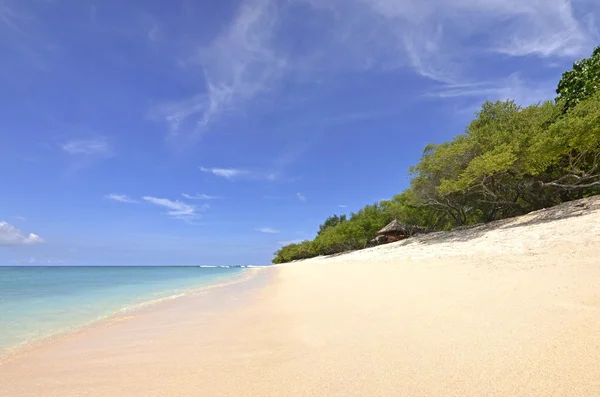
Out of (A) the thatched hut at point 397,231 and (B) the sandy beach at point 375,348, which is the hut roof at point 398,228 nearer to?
(A) the thatched hut at point 397,231

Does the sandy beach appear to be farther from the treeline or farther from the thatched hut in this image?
the thatched hut

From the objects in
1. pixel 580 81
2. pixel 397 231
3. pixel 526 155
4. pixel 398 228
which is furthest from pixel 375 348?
pixel 397 231

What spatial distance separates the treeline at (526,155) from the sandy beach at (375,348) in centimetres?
1055

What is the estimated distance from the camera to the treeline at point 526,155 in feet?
47.2

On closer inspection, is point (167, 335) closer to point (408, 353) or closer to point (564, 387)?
point (408, 353)

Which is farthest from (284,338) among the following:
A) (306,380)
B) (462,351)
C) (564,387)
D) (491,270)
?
(491,270)

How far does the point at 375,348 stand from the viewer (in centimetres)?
321

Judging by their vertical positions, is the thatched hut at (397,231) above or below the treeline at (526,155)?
below

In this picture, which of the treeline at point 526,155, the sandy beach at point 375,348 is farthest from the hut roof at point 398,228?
the sandy beach at point 375,348

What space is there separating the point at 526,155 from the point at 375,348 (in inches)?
664

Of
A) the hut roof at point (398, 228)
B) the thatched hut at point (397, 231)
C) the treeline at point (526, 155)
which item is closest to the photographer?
the treeline at point (526, 155)

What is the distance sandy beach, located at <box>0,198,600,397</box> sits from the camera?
2.37m

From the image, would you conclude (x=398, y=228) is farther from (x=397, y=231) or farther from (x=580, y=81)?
(x=580, y=81)

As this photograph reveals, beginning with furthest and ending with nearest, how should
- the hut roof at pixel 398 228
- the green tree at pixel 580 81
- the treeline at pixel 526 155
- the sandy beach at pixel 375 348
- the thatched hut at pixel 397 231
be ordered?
the thatched hut at pixel 397 231, the hut roof at pixel 398 228, the green tree at pixel 580 81, the treeline at pixel 526 155, the sandy beach at pixel 375 348
